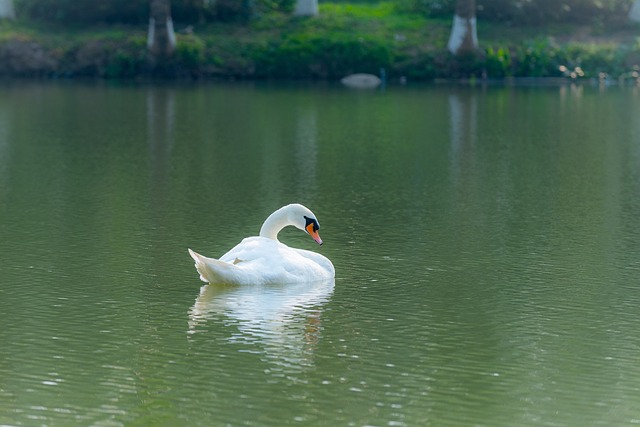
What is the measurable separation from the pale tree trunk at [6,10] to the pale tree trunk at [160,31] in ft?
18.7

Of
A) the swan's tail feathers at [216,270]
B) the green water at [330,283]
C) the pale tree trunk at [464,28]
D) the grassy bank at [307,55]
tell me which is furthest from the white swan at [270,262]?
the pale tree trunk at [464,28]

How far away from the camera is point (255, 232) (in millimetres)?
16047

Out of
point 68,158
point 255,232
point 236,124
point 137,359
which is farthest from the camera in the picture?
point 236,124

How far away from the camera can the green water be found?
31.0 ft

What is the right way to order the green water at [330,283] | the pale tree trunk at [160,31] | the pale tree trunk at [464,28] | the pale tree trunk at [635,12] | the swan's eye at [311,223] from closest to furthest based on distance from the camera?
the green water at [330,283] → the swan's eye at [311,223] → the pale tree trunk at [160,31] → the pale tree trunk at [464,28] → the pale tree trunk at [635,12]

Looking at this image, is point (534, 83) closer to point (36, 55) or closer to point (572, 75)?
point (572, 75)

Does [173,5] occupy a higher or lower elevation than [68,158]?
higher

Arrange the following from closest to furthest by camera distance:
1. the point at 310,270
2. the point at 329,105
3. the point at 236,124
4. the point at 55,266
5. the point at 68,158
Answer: the point at 310,270
the point at 55,266
the point at 68,158
the point at 236,124
the point at 329,105

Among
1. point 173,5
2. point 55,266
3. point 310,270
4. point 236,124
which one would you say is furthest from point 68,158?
point 173,5

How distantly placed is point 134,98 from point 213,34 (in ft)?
36.2

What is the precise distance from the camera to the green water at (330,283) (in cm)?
944

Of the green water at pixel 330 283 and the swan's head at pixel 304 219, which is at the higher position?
the swan's head at pixel 304 219

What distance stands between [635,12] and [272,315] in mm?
39717

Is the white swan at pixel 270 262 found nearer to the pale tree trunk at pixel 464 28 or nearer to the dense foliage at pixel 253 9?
the pale tree trunk at pixel 464 28
